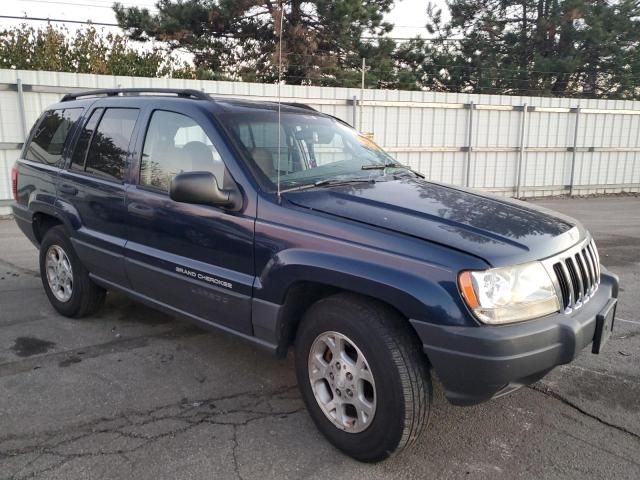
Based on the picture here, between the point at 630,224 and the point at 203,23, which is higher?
the point at 203,23

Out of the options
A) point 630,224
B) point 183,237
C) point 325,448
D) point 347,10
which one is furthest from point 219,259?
point 347,10

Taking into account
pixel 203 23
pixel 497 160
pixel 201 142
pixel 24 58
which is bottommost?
pixel 497 160

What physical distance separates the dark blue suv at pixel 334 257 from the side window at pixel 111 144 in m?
Answer: 0.02

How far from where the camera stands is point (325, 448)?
113 inches

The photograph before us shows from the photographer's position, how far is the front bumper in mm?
2324

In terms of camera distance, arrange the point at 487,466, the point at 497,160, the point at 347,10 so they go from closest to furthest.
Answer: the point at 487,466
the point at 497,160
the point at 347,10

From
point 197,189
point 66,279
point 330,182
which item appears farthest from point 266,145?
point 66,279

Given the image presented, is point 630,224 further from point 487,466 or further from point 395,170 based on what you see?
point 487,466

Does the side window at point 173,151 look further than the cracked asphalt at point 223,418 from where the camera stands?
Yes

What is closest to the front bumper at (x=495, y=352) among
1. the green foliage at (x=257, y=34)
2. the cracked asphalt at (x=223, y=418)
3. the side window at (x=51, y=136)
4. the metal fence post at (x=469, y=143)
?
the cracked asphalt at (x=223, y=418)

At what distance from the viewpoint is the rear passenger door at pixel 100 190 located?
3.92 metres

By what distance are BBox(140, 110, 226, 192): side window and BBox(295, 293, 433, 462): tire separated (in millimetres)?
1116

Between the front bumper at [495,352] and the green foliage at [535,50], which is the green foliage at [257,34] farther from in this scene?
the front bumper at [495,352]

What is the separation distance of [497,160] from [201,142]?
41.0 feet
